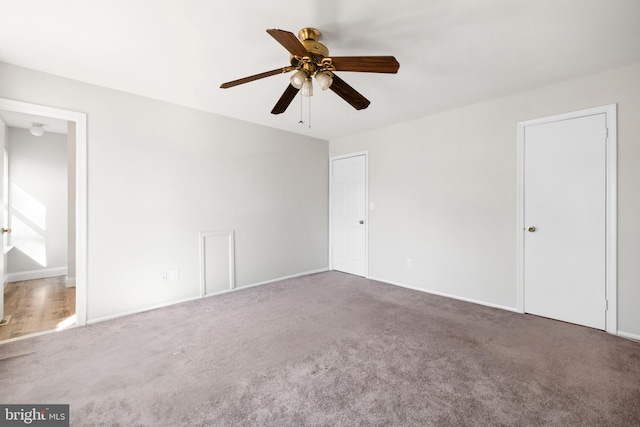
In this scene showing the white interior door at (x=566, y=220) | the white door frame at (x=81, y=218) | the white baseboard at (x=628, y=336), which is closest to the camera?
the white baseboard at (x=628, y=336)

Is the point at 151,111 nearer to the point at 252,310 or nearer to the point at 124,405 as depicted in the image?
the point at 252,310

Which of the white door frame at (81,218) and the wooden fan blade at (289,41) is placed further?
the white door frame at (81,218)

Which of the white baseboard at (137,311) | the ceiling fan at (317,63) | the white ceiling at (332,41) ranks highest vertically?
the white ceiling at (332,41)

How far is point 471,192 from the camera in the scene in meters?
3.50

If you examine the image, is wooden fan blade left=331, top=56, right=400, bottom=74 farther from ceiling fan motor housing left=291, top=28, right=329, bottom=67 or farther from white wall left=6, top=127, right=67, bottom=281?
white wall left=6, top=127, right=67, bottom=281

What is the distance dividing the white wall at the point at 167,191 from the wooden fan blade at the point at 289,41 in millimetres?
2296

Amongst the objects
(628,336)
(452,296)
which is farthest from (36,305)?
(628,336)

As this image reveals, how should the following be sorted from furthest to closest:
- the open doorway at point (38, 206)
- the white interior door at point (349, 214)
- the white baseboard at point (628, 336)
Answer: the white interior door at point (349, 214)
the open doorway at point (38, 206)
the white baseboard at point (628, 336)

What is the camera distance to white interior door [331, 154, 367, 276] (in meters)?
4.73

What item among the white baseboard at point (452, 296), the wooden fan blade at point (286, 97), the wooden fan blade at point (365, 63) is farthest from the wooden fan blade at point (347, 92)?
the white baseboard at point (452, 296)

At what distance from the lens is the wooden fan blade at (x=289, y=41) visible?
60.7 inches

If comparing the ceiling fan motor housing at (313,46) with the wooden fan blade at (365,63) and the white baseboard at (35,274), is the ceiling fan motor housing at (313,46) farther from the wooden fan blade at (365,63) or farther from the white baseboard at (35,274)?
the white baseboard at (35,274)

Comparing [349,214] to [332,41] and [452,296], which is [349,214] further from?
[332,41]

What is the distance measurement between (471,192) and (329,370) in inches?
106
